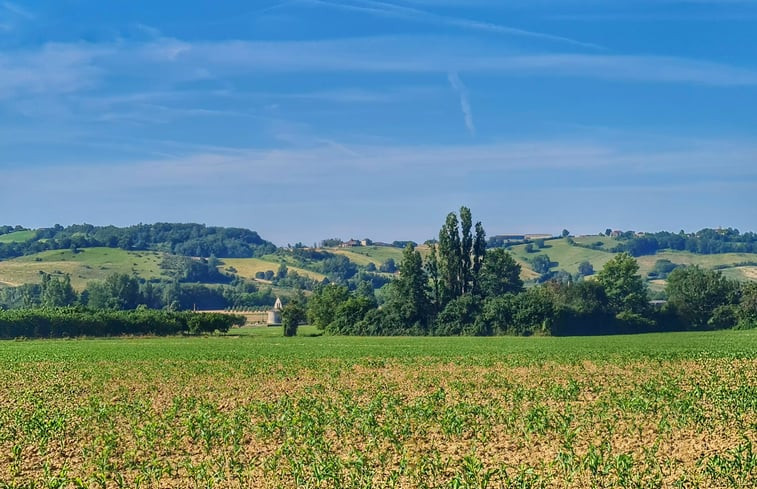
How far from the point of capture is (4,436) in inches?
977

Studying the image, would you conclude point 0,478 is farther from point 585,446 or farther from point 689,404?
point 689,404

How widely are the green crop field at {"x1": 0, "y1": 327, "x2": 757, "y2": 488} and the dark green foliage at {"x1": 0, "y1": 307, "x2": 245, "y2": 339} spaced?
62.9m

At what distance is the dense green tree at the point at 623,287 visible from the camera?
122 m

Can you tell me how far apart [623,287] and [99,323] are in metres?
75.5

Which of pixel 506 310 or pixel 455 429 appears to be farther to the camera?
pixel 506 310

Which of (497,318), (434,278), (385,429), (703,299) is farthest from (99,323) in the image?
(385,429)

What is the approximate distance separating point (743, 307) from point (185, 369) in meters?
91.8

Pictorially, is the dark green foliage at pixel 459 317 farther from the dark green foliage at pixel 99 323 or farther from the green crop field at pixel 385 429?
the green crop field at pixel 385 429

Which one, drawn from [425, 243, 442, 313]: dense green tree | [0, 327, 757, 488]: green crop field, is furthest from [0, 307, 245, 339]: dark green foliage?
[0, 327, 757, 488]: green crop field

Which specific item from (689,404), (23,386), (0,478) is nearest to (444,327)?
(23,386)

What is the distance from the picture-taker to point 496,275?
Answer: 117 metres

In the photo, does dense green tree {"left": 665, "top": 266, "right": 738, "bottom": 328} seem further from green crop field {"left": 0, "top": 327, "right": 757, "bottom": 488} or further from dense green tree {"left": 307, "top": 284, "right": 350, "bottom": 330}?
green crop field {"left": 0, "top": 327, "right": 757, "bottom": 488}

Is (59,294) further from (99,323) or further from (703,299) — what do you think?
(703,299)

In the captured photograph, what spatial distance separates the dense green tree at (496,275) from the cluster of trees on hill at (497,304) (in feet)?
0.46
